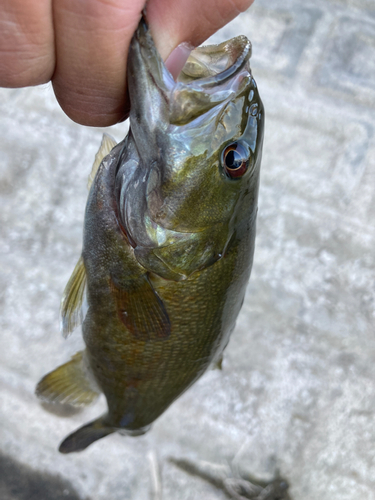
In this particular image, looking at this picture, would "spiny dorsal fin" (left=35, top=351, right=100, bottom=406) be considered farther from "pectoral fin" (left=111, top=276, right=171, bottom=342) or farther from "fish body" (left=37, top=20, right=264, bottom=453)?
"pectoral fin" (left=111, top=276, right=171, bottom=342)

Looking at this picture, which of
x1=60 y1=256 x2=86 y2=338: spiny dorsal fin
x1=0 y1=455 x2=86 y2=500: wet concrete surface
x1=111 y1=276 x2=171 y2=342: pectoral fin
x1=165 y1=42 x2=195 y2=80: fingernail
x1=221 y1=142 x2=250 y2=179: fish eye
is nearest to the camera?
x1=165 y1=42 x2=195 y2=80: fingernail

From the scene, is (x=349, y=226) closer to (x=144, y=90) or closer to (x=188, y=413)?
(x=188, y=413)

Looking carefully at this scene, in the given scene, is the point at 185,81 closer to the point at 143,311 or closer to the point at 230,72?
the point at 230,72

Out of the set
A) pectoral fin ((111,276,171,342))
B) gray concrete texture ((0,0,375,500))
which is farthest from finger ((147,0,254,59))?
gray concrete texture ((0,0,375,500))

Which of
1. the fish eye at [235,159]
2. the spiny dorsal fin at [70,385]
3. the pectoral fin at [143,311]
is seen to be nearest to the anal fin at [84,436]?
the spiny dorsal fin at [70,385]

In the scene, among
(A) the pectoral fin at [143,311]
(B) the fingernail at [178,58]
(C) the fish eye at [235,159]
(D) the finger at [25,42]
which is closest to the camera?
(D) the finger at [25,42]

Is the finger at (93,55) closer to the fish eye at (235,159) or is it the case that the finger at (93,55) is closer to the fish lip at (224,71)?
the fish lip at (224,71)
